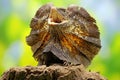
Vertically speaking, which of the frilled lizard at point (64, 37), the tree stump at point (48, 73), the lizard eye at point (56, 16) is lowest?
the tree stump at point (48, 73)

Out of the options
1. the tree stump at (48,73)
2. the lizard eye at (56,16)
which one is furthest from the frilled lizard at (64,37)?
the tree stump at (48,73)

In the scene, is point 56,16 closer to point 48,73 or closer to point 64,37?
point 64,37

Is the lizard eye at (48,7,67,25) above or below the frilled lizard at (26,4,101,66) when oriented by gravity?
above

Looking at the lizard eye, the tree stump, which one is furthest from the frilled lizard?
the tree stump

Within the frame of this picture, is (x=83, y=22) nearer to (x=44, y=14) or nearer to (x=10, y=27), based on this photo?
(x=44, y=14)

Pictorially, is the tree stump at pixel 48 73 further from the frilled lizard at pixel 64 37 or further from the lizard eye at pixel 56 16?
the lizard eye at pixel 56 16

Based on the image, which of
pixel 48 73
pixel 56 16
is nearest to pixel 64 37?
pixel 56 16

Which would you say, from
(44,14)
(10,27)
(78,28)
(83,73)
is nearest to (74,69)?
(83,73)

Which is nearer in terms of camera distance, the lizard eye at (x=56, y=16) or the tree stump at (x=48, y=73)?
the tree stump at (x=48, y=73)

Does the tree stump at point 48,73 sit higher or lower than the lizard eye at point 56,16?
lower

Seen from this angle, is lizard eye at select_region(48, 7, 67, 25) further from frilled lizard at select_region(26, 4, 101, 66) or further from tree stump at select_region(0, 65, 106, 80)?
tree stump at select_region(0, 65, 106, 80)
